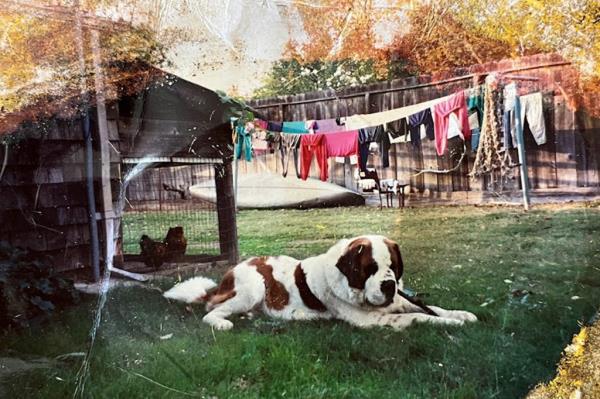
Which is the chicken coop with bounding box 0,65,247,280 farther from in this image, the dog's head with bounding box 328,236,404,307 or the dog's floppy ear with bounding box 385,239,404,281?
the dog's floppy ear with bounding box 385,239,404,281

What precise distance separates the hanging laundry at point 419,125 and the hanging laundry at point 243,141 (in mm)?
525

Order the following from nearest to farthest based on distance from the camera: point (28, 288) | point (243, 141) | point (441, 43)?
1. point (28, 288)
2. point (243, 141)
3. point (441, 43)

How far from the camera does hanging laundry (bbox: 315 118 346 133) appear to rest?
1.75 m

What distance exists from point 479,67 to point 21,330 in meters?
1.70

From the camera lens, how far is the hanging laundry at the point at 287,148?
173cm

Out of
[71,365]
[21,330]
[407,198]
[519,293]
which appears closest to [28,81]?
[21,330]

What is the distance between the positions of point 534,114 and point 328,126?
0.70 meters

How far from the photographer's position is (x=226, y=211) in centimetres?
172

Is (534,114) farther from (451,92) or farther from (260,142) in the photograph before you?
(260,142)

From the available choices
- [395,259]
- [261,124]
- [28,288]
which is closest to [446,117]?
[395,259]

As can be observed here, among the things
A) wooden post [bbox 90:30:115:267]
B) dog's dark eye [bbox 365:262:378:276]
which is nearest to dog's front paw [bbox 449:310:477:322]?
dog's dark eye [bbox 365:262:378:276]

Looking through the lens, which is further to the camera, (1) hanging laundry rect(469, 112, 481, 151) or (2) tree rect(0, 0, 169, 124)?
(1) hanging laundry rect(469, 112, 481, 151)

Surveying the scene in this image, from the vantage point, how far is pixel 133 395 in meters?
1.61

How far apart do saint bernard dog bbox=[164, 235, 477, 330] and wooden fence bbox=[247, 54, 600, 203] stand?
0.24 meters
